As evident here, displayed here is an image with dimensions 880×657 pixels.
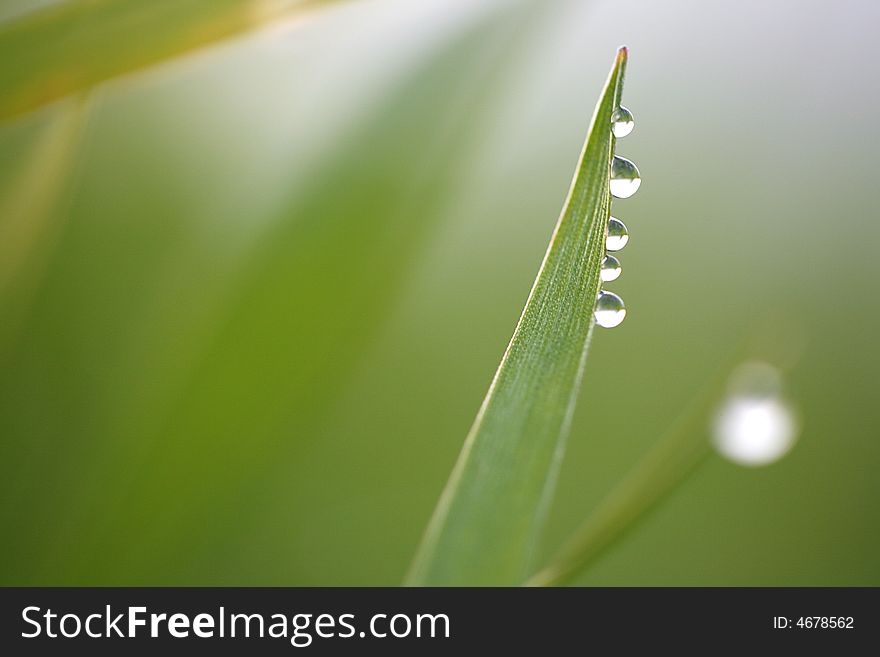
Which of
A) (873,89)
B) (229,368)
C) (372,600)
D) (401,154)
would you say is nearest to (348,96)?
(401,154)

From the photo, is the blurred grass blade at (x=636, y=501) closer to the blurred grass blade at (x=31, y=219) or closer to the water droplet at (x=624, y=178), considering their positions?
the water droplet at (x=624, y=178)

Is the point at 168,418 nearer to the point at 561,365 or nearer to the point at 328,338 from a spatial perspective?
the point at 328,338

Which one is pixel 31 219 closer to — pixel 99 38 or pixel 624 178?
pixel 99 38

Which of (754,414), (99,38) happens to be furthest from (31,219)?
(754,414)

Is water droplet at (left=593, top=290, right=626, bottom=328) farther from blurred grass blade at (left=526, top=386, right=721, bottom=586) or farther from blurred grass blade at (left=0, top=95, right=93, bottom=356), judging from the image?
blurred grass blade at (left=0, top=95, right=93, bottom=356)

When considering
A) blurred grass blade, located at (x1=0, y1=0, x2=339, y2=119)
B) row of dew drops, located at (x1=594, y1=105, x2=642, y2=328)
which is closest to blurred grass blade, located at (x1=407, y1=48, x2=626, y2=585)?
row of dew drops, located at (x1=594, y1=105, x2=642, y2=328)

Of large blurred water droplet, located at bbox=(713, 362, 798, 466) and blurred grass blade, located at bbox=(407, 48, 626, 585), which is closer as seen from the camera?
blurred grass blade, located at bbox=(407, 48, 626, 585)
